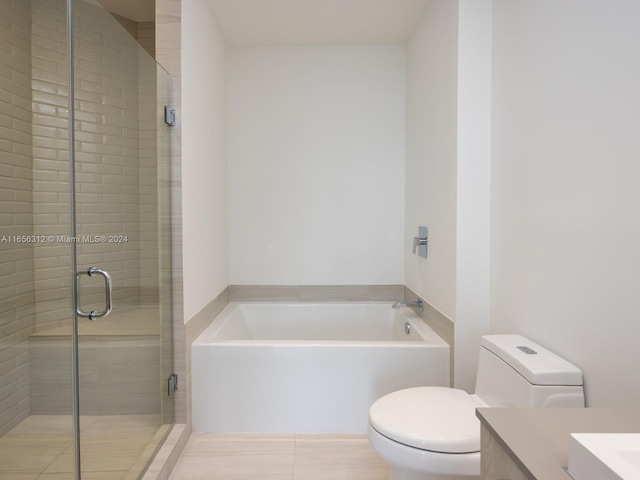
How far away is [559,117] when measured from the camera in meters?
1.57

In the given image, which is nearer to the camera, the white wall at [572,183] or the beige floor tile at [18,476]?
the beige floor tile at [18,476]

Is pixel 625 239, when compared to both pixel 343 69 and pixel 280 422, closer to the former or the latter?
pixel 280 422

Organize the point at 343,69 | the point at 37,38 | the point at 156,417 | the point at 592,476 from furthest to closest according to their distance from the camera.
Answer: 1. the point at 343,69
2. the point at 156,417
3. the point at 37,38
4. the point at 592,476

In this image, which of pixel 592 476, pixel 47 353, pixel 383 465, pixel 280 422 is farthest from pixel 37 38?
pixel 383 465

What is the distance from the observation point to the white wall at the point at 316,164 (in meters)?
3.17

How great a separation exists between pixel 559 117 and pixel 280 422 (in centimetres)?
194

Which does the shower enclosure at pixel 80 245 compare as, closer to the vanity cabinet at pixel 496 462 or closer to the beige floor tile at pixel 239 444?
the beige floor tile at pixel 239 444

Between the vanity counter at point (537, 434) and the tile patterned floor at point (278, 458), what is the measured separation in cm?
117

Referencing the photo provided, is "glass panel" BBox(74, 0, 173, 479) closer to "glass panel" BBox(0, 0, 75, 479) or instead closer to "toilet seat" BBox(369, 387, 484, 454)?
"glass panel" BBox(0, 0, 75, 479)

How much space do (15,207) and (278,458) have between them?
1.62m

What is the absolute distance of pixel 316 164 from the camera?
3213mm

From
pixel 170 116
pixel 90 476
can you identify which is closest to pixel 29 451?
pixel 90 476

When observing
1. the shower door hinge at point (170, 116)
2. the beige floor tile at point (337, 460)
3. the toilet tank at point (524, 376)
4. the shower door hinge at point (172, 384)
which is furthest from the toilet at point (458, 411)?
the shower door hinge at point (170, 116)

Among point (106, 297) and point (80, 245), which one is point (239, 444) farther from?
point (80, 245)
